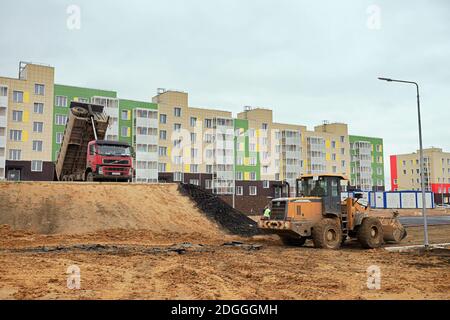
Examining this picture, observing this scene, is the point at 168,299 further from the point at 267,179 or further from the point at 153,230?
the point at 267,179

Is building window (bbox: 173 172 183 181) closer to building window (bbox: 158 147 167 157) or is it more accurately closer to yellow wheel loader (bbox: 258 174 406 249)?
building window (bbox: 158 147 167 157)

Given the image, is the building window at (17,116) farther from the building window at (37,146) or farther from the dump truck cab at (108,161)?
the dump truck cab at (108,161)

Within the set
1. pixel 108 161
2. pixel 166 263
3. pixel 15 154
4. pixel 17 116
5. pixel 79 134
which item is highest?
pixel 17 116

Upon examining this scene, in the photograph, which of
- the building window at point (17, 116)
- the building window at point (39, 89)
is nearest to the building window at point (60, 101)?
the building window at point (39, 89)

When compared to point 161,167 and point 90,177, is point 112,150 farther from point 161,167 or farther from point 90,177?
point 161,167

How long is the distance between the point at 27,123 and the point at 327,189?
51352 mm

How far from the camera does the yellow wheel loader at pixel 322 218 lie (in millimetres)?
18359

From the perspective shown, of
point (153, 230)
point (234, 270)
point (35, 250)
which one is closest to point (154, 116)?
point (153, 230)

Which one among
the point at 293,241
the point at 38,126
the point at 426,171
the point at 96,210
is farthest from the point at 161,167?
the point at 426,171

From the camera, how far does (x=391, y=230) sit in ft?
68.9

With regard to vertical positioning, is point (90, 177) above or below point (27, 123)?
below

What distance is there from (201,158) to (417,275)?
61.9 metres

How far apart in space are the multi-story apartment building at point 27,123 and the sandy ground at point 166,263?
37.4 metres

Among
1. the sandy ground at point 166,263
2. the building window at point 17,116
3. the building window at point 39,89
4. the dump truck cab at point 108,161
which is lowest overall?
the sandy ground at point 166,263
